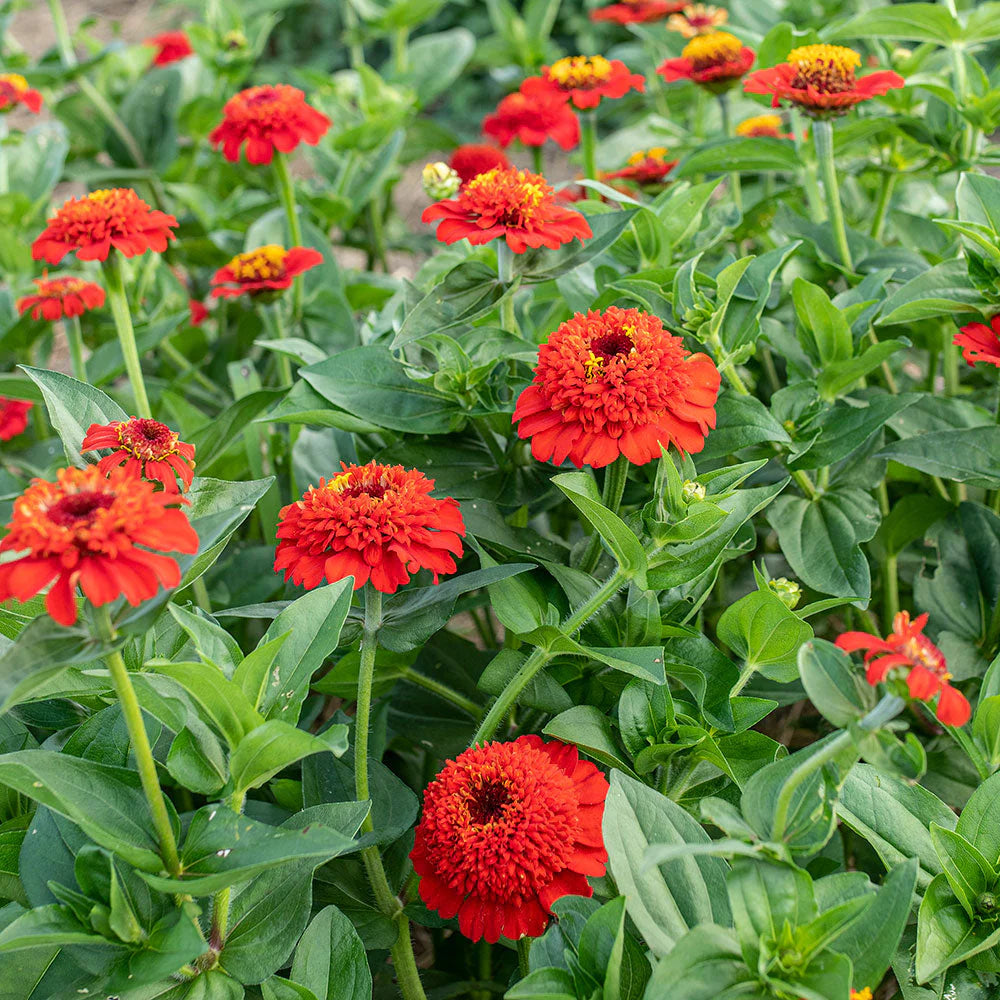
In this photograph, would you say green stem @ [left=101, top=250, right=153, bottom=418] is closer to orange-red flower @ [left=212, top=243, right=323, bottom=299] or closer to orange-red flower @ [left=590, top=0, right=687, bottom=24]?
orange-red flower @ [left=212, top=243, right=323, bottom=299]

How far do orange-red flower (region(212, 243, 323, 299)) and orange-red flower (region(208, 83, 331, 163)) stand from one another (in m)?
0.17

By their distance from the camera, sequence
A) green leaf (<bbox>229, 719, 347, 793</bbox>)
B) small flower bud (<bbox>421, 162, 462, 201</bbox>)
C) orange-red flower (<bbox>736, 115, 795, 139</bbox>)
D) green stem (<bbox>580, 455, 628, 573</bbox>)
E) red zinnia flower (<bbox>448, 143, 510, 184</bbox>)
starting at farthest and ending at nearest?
red zinnia flower (<bbox>448, 143, 510, 184</bbox>), orange-red flower (<bbox>736, 115, 795, 139</bbox>), small flower bud (<bbox>421, 162, 462, 201</bbox>), green stem (<bbox>580, 455, 628, 573</bbox>), green leaf (<bbox>229, 719, 347, 793</bbox>)

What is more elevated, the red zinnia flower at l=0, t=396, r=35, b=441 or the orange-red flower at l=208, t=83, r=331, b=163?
the orange-red flower at l=208, t=83, r=331, b=163

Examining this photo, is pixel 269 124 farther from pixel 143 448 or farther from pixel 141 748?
pixel 141 748

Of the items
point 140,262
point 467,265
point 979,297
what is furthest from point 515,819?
point 140,262

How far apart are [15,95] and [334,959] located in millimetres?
1814

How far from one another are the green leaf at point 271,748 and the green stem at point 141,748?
0.17ft

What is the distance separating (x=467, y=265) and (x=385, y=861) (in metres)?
0.56

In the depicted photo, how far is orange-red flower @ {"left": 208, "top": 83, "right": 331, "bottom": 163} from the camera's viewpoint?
1426 mm

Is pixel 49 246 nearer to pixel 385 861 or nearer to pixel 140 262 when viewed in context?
pixel 140 262

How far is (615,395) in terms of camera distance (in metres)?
0.84

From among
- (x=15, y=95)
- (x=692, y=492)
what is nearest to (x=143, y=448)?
(x=692, y=492)

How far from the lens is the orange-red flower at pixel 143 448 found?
87cm

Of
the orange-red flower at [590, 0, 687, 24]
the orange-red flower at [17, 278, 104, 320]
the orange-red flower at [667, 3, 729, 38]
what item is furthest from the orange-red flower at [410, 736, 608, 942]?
the orange-red flower at [590, 0, 687, 24]
